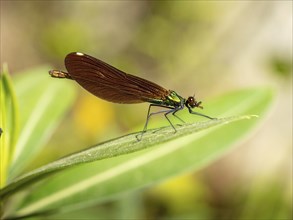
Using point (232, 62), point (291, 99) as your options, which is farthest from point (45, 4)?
point (291, 99)

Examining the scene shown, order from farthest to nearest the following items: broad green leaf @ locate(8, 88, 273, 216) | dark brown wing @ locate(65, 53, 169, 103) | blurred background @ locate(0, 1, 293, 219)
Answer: blurred background @ locate(0, 1, 293, 219) → broad green leaf @ locate(8, 88, 273, 216) → dark brown wing @ locate(65, 53, 169, 103)

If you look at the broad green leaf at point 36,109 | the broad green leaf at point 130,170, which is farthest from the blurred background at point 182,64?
the broad green leaf at point 130,170

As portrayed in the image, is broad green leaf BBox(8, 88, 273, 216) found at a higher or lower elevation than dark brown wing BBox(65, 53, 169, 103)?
lower

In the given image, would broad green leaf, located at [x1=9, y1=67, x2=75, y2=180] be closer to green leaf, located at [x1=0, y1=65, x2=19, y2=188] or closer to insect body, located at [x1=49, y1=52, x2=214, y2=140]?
green leaf, located at [x1=0, y1=65, x2=19, y2=188]

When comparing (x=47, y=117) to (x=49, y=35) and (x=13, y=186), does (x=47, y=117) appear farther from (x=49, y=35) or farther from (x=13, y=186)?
(x=49, y=35)

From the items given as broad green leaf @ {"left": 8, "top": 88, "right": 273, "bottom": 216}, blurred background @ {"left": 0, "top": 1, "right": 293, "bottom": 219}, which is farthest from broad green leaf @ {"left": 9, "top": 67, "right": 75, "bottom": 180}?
blurred background @ {"left": 0, "top": 1, "right": 293, "bottom": 219}

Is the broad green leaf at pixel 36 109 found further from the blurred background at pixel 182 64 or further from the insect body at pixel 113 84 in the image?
the blurred background at pixel 182 64
